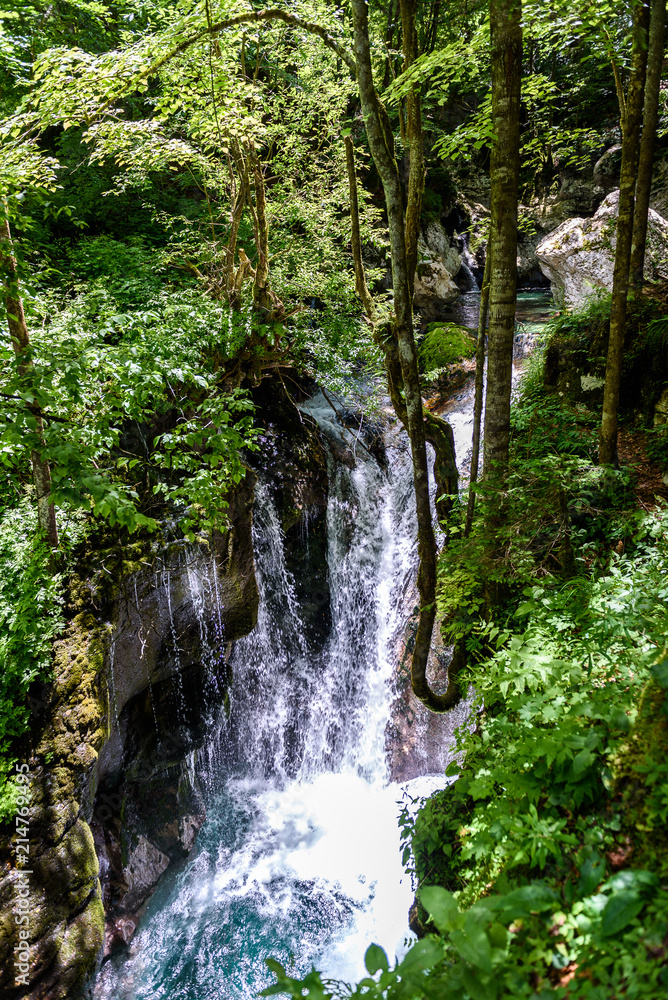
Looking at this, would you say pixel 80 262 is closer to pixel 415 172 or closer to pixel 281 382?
pixel 281 382

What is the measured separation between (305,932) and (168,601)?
408cm

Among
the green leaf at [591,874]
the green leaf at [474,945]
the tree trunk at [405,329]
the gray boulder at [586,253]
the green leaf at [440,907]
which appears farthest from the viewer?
the gray boulder at [586,253]

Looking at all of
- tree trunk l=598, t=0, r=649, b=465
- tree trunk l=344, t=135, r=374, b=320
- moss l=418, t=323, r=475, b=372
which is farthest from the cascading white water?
tree trunk l=598, t=0, r=649, b=465

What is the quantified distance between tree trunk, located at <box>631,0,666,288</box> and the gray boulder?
105cm

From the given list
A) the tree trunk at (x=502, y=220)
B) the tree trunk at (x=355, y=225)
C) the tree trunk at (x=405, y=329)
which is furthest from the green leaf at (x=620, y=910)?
the tree trunk at (x=355, y=225)

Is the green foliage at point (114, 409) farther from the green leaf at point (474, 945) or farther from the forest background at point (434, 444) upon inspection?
the green leaf at point (474, 945)

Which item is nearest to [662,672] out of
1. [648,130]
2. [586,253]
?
[648,130]

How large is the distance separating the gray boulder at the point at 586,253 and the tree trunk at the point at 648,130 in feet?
3.46

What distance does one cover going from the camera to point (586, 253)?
843 cm

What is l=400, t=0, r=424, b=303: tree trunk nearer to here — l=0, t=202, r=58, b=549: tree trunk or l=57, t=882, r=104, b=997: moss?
l=0, t=202, r=58, b=549: tree trunk

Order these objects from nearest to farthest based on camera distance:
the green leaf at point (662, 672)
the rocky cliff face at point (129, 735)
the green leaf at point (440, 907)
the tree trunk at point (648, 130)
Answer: the green leaf at point (440, 907) → the green leaf at point (662, 672) → the rocky cliff face at point (129, 735) → the tree trunk at point (648, 130)

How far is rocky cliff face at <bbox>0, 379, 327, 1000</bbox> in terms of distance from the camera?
4438 mm

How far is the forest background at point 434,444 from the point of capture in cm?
200

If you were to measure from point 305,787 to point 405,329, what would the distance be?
274 inches
